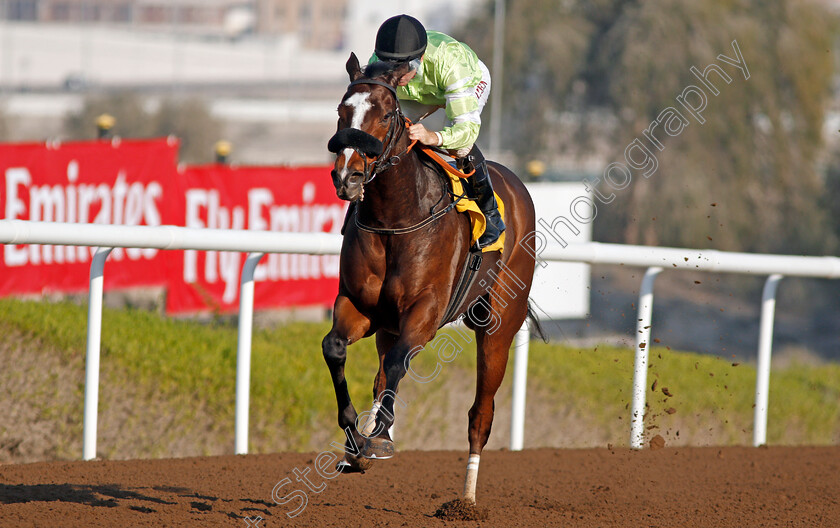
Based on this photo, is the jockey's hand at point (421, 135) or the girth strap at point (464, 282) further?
the girth strap at point (464, 282)

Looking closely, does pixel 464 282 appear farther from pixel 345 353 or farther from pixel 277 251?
pixel 277 251

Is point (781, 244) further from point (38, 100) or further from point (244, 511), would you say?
point (244, 511)

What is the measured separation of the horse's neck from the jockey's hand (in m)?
0.08

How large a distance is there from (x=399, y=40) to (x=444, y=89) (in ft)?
1.27

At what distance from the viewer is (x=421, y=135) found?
3.57 metres

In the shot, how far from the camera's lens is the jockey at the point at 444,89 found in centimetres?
350

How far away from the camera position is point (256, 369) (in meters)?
5.62

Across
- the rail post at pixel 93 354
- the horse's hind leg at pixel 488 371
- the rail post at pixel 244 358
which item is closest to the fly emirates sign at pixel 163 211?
the rail post at pixel 244 358

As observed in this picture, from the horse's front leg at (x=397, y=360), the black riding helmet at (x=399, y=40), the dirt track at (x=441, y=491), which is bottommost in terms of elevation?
the dirt track at (x=441, y=491)

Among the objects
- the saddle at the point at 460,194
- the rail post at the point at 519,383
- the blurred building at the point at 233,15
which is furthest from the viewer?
the blurred building at the point at 233,15

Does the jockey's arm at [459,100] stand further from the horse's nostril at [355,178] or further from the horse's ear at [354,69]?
the horse's nostril at [355,178]

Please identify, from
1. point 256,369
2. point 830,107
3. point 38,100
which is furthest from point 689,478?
point 38,100

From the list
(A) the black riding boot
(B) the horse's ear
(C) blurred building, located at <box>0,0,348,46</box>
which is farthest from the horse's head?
(C) blurred building, located at <box>0,0,348,46</box>

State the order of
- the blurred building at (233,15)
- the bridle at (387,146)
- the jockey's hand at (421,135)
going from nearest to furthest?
the bridle at (387,146) < the jockey's hand at (421,135) < the blurred building at (233,15)
